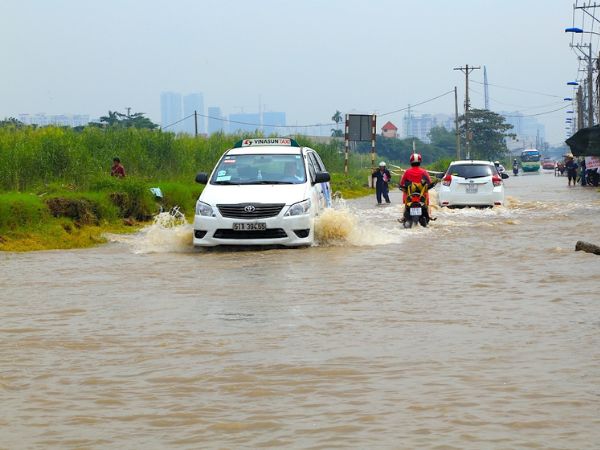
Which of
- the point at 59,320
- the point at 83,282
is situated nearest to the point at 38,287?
the point at 83,282

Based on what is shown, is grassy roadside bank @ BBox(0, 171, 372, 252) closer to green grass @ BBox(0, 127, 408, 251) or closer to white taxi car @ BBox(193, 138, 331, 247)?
green grass @ BBox(0, 127, 408, 251)

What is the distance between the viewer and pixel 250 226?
15.5 m

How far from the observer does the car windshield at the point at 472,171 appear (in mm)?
27156

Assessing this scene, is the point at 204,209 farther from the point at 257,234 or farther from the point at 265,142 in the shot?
the point at 265,142

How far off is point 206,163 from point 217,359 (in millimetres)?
28074

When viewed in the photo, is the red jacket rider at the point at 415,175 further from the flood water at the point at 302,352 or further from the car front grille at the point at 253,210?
the car front grille at the point at 253,210

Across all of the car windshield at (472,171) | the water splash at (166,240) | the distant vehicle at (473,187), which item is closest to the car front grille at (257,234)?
the water splash at (166,240)

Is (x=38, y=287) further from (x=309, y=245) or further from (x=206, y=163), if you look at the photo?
(x=206, y=163)

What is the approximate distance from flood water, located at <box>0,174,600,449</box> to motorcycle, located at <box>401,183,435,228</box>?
13.0ft

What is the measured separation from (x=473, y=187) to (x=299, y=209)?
12.2 meters

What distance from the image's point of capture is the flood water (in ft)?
19.1

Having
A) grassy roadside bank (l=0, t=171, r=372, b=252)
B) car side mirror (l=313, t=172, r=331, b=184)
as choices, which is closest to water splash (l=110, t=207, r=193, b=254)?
grassy roadside bank (l=0, t=171, r=372, b=252)

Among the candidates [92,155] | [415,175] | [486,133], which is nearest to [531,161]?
[486,133]

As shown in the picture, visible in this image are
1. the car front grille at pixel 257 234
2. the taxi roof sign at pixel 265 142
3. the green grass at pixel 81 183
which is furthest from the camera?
the green grass at pixel 81 183
